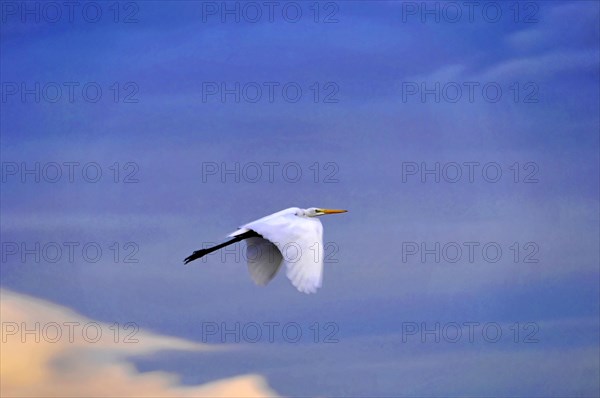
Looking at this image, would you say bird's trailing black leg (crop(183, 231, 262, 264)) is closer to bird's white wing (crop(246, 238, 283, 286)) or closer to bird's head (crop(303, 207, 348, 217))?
bird's white wing (crop(246, 238, 283, 286))

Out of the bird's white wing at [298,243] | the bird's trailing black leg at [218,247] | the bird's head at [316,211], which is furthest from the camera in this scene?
the bird's head at [316,211]

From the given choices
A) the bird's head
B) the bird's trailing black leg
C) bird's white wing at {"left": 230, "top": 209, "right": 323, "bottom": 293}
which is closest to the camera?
bird's white wing at {"left": 230, "top": 209, "right": 323, "bottom": 293}

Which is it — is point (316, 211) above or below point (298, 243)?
above

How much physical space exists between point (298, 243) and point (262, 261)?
1.15 meters

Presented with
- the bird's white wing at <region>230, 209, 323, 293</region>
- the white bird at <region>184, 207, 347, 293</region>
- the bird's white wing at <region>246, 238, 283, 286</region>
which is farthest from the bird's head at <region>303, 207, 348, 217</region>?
the bird's white wing at <region>246, 238, 283, 286</region>

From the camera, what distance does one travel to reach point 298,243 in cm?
771

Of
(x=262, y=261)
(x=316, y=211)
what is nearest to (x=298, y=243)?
(x=262, y=261)

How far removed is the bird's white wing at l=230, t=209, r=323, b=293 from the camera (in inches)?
281

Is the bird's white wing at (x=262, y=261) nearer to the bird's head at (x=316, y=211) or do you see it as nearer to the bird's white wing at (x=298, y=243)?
the bird's white wing at (x=298, y=243)

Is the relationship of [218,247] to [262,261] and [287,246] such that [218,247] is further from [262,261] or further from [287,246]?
[287,246]

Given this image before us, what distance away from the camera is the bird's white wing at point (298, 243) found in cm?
713

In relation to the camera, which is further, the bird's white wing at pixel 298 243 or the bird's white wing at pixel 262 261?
the bird's white wing at pixel 262 261

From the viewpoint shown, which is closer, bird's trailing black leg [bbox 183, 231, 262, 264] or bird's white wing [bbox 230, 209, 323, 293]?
bird's white wing [bbox 230, 209, 323, 293]

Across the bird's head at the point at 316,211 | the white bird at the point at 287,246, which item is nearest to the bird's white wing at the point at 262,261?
the white bird at the point at 287,246
